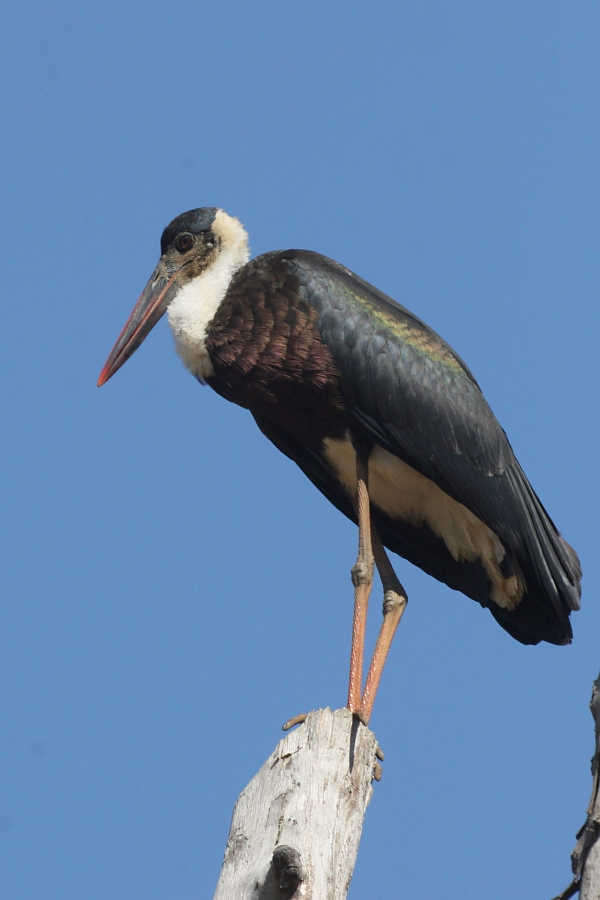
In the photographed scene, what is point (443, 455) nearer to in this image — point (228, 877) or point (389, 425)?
point (389, 425)

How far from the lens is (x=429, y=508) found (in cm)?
588

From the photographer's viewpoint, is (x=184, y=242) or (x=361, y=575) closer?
(x=361, y=575)

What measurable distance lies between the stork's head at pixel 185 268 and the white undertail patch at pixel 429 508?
102cm

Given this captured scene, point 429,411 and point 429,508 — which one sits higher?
point 429,411

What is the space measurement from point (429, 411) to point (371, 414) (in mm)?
292

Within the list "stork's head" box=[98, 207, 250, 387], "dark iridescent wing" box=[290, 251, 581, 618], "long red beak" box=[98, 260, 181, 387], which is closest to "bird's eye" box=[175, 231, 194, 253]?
"stork's head" box=[98, 207, 250, 387]

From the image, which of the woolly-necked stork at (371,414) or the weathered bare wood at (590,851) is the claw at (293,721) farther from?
the weathered bare wood at (590,851)

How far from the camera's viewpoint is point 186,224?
6.11m

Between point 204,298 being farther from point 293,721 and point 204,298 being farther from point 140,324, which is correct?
point 293,721

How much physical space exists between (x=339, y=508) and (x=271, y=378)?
3.63ft

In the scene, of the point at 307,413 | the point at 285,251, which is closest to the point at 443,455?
the point at 307,413

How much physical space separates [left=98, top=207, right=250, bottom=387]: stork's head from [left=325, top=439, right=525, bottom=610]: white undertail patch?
1016 millimetres

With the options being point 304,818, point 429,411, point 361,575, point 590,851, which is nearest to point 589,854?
point 590,851

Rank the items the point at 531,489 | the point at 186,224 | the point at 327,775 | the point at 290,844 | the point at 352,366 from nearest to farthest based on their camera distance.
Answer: the point at 290,844 → the point at 327,775 → the point at 352,366 → the point at 531,489 → the point at 186,224
